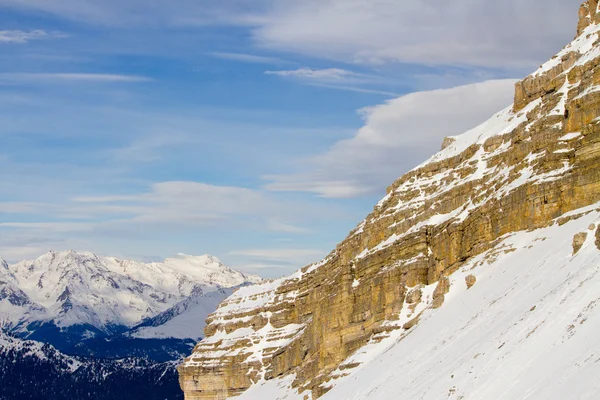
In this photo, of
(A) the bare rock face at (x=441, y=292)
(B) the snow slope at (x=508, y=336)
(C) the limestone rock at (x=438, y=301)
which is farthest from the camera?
(A) the bare rock face at (x=441, y=292)

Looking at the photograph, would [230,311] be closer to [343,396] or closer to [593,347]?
[343,396]

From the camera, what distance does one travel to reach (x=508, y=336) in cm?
6297

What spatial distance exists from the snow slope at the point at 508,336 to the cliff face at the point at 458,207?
2.39m

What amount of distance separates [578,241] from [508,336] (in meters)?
11.6

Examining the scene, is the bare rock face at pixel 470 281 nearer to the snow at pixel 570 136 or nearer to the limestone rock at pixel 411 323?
the limestone rock at pixel 411 323

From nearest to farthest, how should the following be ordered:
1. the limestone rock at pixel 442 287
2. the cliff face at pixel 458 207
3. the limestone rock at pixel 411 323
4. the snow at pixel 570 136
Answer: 1. the snow at pixel 570 136
2. the cliff face at pixel 458 207
3. the limestone rock at pixel 442 287
4. the limestone rock at pixel 411 323

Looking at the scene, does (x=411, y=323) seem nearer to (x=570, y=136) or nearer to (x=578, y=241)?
(x=570, y=136)

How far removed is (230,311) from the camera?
196500 millimetres

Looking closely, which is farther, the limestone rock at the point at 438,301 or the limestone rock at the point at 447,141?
the limestone rock at the point at 447,141

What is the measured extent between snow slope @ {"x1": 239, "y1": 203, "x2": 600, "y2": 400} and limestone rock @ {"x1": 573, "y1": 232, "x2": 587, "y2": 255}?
467mm

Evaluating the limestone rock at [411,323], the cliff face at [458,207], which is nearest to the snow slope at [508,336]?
the limestone rock at [411,323]

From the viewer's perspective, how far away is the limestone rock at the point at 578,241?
→ 7056 cm

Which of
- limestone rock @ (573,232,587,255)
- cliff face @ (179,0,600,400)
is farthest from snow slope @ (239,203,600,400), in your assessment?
cliff face @ (179,0,600,400)

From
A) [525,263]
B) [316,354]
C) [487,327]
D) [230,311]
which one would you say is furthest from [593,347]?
[230,311]
